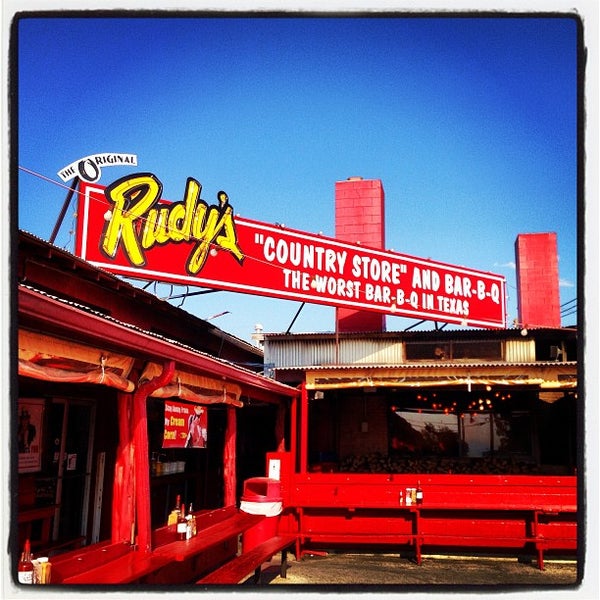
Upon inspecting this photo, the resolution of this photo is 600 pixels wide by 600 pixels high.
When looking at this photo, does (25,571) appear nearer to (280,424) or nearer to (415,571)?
(415,571)

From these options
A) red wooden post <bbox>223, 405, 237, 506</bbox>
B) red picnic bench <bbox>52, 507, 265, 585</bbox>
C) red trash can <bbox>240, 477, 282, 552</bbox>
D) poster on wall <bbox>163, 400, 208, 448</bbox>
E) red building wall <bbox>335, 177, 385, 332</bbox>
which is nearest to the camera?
red picnic bench <bbox>52, 507, 265, 585</bbox>

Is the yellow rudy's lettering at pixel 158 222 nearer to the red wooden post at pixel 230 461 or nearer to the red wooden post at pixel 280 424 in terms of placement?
the red wooden post at pixel 230 461

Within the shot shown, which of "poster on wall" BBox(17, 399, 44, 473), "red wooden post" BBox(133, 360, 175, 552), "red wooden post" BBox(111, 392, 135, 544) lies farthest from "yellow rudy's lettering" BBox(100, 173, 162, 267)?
"red wooden post" BBox(111, 392, 135, 544)

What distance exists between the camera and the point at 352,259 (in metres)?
17.2

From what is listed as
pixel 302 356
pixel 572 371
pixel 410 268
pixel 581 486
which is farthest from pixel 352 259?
pixel 581 486

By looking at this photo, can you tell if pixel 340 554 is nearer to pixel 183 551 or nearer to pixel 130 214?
pixel 183 551

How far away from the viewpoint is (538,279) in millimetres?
20453

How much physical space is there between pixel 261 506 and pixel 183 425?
2472mm

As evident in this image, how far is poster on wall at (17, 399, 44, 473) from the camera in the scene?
348 inches

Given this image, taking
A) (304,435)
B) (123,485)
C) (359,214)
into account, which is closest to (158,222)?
(304,435)

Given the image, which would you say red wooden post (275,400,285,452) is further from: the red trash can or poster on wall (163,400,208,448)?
poster on wall (163,400,208,448)

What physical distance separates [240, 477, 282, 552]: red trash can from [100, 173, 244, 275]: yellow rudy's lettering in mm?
4397

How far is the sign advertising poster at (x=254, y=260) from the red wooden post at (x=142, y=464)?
16.8 feet

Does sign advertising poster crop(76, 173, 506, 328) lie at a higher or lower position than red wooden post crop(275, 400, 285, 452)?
higher
